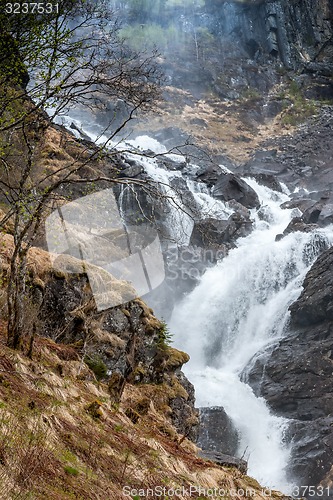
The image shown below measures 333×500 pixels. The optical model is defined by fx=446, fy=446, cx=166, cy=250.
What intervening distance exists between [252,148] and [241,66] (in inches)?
718

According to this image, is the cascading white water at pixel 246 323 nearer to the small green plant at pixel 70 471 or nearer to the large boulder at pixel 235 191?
the large boulder at pixel 235 191

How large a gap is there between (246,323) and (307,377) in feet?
18.8

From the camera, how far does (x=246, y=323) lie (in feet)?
77.5

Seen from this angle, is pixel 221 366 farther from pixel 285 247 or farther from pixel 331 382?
pixel 285 247

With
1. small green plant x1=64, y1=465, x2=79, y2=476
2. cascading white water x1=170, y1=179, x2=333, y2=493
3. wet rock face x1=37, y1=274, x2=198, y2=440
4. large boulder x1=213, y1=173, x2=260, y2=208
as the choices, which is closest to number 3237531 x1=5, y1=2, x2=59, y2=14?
wet rock face x1=37, y1=274, x2=198, y2=440

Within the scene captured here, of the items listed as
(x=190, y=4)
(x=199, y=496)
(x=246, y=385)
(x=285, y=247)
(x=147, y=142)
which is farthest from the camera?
(x=190, y=4)

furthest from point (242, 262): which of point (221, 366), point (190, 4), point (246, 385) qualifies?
point (190, 4)

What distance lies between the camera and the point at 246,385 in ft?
62.8

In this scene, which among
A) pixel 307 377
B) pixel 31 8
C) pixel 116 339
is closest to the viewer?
pixel 31 8

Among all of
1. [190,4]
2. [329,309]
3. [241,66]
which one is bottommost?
[329,309]

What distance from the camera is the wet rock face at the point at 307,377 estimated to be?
15.1 m

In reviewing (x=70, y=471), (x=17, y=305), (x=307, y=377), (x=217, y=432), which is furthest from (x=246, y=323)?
(x=70, y=471)

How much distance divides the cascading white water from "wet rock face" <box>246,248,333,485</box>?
0.60 meters

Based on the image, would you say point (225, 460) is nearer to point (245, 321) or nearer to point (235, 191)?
point (245, 321)
